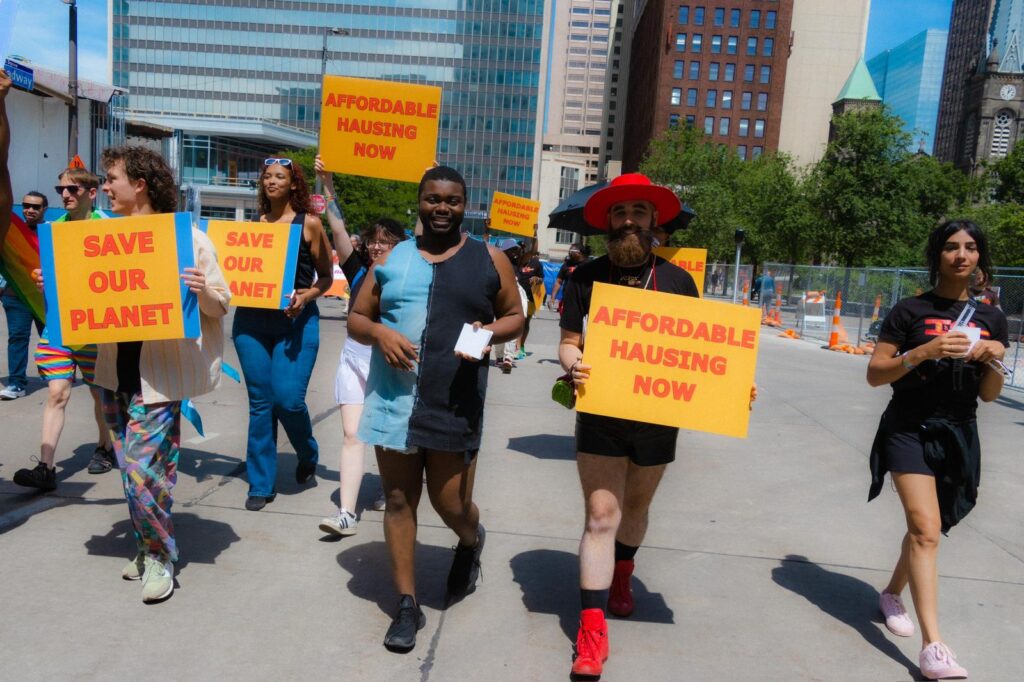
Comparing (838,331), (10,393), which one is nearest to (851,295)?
(838,331)

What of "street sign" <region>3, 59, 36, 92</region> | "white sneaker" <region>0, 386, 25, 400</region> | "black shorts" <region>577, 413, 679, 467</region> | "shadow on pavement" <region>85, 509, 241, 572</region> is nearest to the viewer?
"black shorts" <region>577, 413, 679, 467</region>

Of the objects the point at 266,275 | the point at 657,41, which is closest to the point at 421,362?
the point at 266,275

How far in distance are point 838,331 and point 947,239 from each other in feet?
60.5

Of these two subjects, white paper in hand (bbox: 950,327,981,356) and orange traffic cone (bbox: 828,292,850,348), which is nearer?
white paper in hand (bbox: 950,327,981,356)

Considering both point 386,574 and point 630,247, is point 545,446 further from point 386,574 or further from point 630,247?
point 630,247

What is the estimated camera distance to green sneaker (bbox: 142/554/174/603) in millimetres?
3705

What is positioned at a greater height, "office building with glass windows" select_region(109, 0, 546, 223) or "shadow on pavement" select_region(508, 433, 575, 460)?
"office building with glass windows" select_region(109, 0, 546, 223)

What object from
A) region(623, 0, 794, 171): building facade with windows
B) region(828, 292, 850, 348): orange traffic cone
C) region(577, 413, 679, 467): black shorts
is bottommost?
region(828, 292, 850, 348): orange traffic cone

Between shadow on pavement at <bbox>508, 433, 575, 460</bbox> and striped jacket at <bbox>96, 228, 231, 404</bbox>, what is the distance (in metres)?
3.55

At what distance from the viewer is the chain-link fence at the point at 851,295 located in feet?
64.1

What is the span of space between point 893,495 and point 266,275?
4.73 metres

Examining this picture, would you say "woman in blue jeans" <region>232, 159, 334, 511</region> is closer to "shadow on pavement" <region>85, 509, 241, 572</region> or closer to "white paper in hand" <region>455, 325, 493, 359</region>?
"shadow on pavement" <region>85, 509, 241, 572</region>

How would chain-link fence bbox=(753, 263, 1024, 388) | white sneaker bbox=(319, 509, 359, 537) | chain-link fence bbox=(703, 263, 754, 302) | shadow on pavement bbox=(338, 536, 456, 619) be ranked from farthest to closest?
1. chain-link fence bbox=(703, 263, 754, 302)
2. chain-link fence bbox=(753, 263, 1024, 388)
3. white sneaker bbox=(319, 509, 359, 537)
4. shadow on pavement bbox=(338, 536, 456, 619)

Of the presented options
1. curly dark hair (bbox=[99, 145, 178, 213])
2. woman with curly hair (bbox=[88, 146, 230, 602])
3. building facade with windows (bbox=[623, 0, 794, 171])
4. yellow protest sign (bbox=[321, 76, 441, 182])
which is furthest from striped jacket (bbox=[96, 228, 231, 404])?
building facade with windows (bbox=[623, 0, 794, 171])
